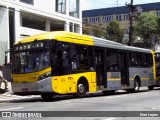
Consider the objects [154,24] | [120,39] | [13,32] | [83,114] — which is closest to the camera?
[83,114]

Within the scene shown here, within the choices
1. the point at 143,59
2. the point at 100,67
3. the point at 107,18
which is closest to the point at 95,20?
the point at 107,18

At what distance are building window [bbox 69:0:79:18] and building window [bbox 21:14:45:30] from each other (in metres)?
3.66

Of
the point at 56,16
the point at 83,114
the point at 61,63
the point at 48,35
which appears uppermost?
the point at 56,16

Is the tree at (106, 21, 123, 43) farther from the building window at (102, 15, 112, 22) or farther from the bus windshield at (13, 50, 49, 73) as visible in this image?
the bus windshield at (13, 50, 49, 73)

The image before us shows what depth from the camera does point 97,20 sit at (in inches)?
4181

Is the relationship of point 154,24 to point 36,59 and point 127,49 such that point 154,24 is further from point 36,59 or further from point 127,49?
point 36,59

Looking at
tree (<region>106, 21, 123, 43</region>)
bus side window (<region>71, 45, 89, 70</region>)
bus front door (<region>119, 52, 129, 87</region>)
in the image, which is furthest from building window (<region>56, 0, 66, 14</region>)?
tree (<region>106, 21, 123, 43</region>)

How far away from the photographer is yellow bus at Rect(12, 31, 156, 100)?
18.6 metres

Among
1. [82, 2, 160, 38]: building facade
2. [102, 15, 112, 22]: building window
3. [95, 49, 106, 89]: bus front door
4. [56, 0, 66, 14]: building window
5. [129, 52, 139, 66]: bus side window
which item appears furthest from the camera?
[102, 15, 112, 22]: building window

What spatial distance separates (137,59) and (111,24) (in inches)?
2088

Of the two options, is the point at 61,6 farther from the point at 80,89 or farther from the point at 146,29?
the point at 80,89

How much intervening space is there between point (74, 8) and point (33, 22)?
532 cm

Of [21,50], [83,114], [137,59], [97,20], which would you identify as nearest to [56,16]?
[137,59]

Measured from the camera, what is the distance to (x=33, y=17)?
42.2 metres
